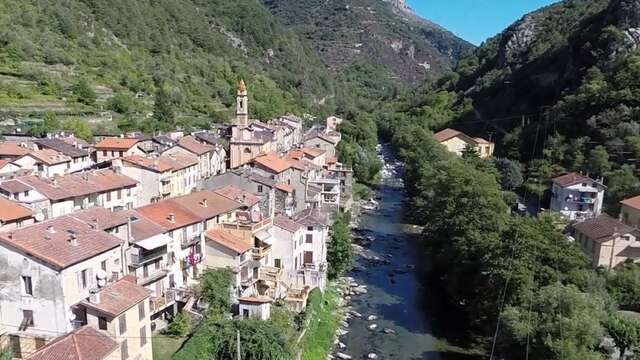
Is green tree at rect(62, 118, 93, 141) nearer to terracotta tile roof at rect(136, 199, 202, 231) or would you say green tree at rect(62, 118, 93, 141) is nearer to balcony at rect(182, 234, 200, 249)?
terracotta tile roof at rect(136, 199, 202, 231)

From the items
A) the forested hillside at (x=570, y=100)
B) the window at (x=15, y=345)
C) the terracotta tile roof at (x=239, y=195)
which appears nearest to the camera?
the window at (x=15, y=345)

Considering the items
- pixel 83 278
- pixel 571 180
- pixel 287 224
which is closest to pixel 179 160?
pixel 287 224

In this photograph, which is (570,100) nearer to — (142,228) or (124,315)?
(142,228)

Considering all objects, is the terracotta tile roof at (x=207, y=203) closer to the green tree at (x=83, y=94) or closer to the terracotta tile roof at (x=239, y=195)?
the terracotta tile roof at (x=239, y=195)

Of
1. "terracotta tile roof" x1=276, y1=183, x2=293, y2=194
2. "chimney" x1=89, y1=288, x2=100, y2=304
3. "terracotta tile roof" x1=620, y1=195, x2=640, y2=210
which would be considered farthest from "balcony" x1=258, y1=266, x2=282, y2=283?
"terracotta tile roof" x1=620, y1=195, x2=640, y2=210

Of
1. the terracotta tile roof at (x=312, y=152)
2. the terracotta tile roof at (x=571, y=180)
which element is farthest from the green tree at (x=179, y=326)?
the terracotta tile roof at (x=312, y=152)

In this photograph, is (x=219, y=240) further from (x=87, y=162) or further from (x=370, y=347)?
(x=87, y=162)

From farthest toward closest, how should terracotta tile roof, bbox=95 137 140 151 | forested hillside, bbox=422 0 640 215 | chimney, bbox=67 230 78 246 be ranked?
forested hillside, bbox=422 0 640 215 → terracotta tile roof, bbox=95 137 140 151 → chimney, bbox=67 230 78 246
